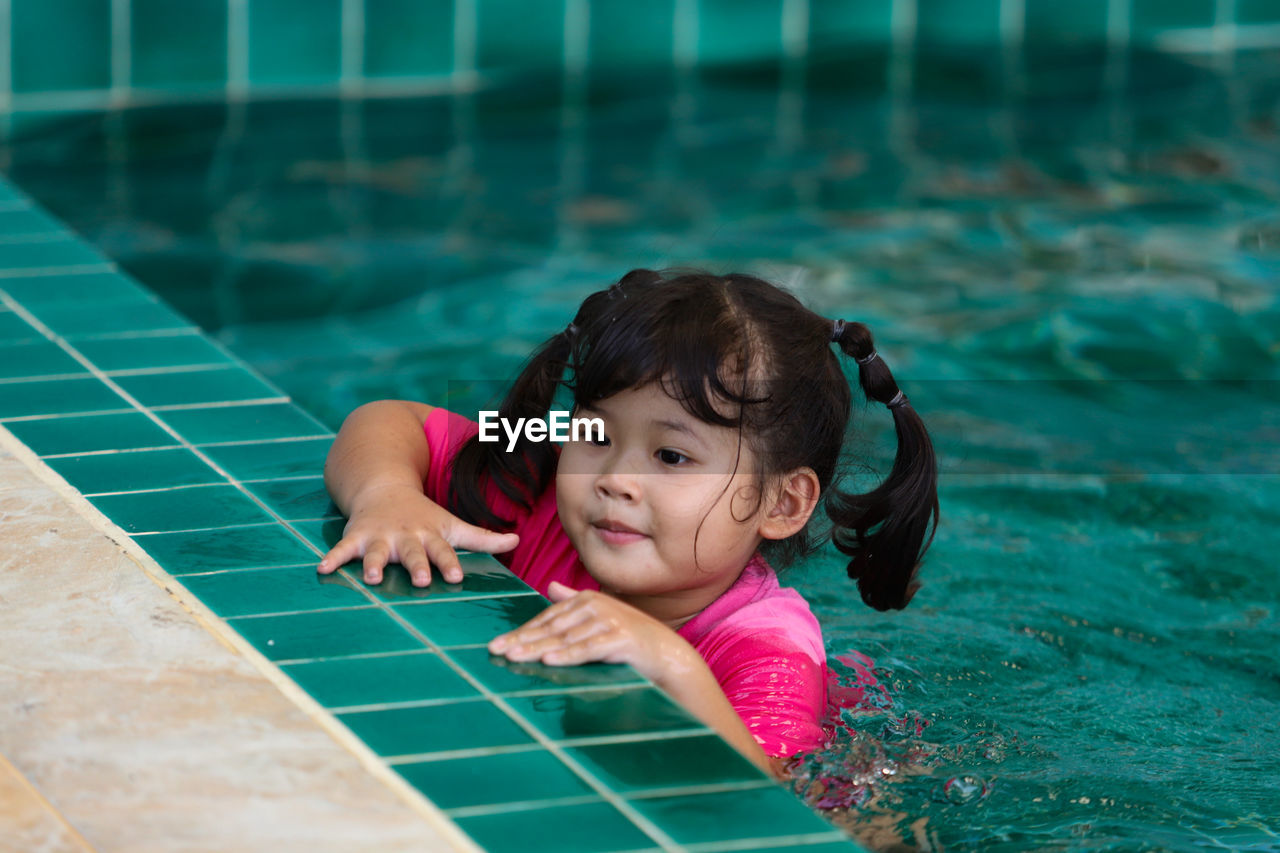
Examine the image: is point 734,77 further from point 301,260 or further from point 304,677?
point 304,677

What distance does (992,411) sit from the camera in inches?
163

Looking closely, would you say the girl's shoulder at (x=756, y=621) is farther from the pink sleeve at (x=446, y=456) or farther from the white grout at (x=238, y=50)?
A: the white grout at (x=238, y=50)

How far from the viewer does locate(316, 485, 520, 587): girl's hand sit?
2.14 meters

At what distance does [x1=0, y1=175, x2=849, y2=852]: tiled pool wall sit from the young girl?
0.26 ft

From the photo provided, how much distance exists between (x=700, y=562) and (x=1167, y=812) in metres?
0.74

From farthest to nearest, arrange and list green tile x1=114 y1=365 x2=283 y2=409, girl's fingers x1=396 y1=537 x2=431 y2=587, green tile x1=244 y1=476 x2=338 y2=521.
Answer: green tile x1=114 y1=365 x2=283 y2=409, green tile x1=244 y1=476 x2=338 y2=521, girl's fingers x1=396 y1=537 x2=431 y2=587

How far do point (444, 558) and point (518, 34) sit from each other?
189 inches

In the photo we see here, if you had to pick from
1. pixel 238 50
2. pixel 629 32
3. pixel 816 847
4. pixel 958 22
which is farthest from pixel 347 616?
pixel 958 22

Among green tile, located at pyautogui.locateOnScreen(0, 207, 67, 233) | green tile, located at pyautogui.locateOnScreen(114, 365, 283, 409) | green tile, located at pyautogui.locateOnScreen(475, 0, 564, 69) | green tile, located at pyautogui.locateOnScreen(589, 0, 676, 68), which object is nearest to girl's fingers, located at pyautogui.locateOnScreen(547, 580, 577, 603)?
green tile, located at pyautogui.locateOnScreen(114, 365, 283, 409)

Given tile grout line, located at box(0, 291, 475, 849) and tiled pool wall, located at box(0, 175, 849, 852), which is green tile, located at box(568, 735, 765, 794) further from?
tile grout line, located at box(0, 291, 475, 849)

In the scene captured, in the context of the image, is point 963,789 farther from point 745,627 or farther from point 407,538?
point 407,538

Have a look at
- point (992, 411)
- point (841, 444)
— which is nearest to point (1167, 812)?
point (841, 444)

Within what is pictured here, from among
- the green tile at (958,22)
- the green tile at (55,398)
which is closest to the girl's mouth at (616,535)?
the green tile at (55,398)

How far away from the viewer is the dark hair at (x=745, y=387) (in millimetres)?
2184
